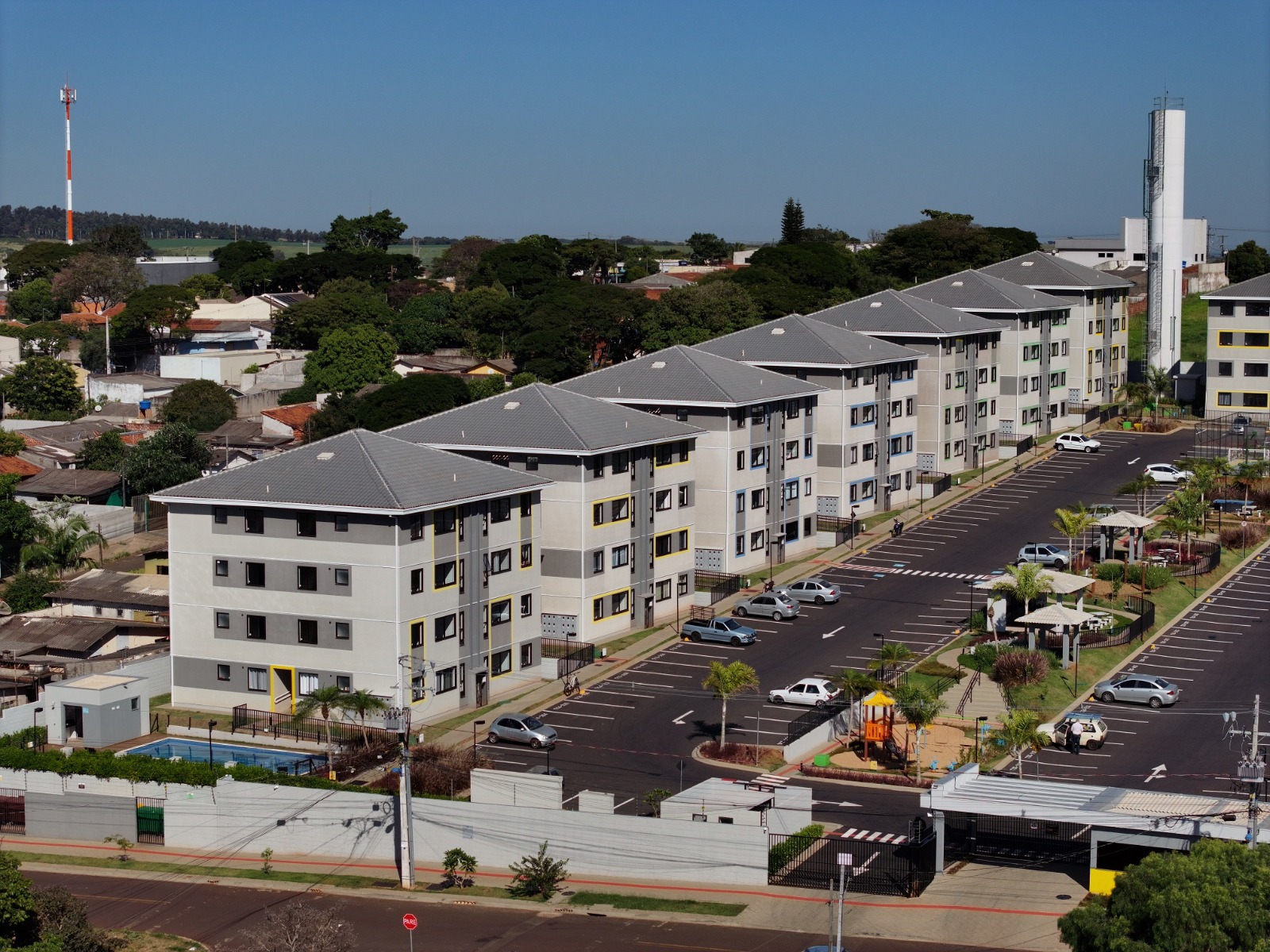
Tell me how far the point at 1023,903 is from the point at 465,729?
25.5 meters

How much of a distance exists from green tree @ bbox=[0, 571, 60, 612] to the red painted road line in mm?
33866

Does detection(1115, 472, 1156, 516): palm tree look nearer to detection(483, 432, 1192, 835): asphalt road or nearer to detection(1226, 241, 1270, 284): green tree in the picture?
detection(483, 432, 1192, 835): asphalt road

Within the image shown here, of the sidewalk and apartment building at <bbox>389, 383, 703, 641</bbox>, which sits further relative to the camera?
apartment building at <bbox>389, 383, 703, 641</bbox>

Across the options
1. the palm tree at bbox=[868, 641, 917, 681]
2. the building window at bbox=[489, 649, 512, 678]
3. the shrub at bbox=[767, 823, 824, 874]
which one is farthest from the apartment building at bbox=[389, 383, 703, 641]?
the shrub at bbox=[767, 823, 824, 874]

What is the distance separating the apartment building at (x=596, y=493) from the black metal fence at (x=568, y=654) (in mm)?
617

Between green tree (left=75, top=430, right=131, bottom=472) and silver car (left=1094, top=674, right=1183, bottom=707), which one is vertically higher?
green tree (left=75, top=430, right=131, bottom=472)

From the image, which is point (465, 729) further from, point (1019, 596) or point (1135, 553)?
point (1135, 553)

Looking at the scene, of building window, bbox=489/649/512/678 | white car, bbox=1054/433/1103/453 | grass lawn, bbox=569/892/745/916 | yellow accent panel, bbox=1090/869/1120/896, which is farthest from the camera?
white car, bbox=1054/433/1103/453

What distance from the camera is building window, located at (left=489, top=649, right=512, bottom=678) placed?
246ft

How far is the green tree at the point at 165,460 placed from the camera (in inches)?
4845

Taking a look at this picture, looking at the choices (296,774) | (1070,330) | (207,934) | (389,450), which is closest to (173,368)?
(1070,330)

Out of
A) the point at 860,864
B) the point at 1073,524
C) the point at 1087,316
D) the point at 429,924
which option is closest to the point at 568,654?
the point at 1073,524

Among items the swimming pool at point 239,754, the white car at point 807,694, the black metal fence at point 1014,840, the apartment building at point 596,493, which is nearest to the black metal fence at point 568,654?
the apartment building at point 596,493

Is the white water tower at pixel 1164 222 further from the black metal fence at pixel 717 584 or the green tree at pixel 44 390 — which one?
the green tree at pixel 44 390
